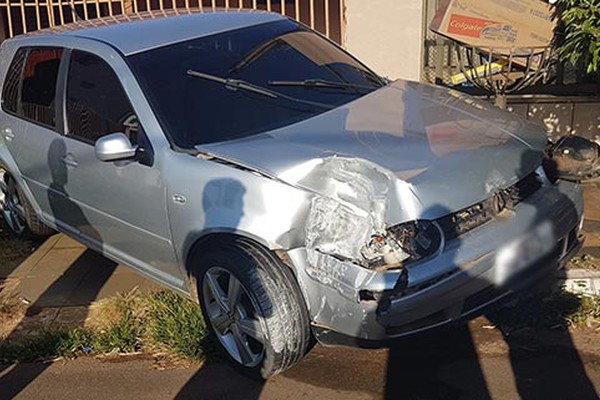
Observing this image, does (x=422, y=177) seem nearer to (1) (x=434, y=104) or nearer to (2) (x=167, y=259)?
(1) (x=434, y=104)

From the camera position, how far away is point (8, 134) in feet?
16.9

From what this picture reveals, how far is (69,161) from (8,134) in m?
1.00

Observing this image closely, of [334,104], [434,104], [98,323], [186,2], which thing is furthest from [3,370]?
[186,2]

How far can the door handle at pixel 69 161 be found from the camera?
4.40 meters

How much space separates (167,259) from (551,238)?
80.2 inches

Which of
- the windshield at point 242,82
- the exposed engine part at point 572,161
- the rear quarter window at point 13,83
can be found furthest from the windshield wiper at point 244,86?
the rear quarter window at point 13,83

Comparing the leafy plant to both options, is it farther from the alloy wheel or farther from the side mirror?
the side mirror

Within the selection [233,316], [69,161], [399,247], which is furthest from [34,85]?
[399,247]

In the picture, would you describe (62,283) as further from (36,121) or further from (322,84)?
(322,84)

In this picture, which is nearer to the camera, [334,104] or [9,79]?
[334,104]

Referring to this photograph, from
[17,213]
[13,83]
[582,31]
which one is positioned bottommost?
[17,213]

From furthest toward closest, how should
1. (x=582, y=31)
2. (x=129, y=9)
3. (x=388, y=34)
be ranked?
(x=129, y=9) < (x=388, y=34) < (x=582, y=31)

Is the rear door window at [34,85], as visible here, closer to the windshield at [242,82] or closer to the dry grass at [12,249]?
the windshield at [242,82]

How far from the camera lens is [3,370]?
12.9ft
